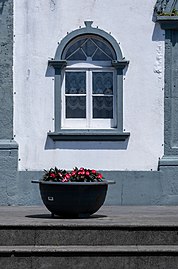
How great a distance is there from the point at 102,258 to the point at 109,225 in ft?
1.37

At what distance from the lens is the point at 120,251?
9.18 metres

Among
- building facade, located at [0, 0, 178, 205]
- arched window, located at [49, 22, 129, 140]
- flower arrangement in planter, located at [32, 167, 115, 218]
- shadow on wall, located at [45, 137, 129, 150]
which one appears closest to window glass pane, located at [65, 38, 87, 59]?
arched window, located at [49, 22, 129, 140]

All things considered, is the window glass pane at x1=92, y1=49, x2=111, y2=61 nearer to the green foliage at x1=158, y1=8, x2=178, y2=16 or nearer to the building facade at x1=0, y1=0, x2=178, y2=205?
the building facade at x1=0, y1=0, x2=178, y2=205

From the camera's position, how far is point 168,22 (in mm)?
13422

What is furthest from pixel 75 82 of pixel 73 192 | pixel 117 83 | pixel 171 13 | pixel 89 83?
pixel 73 192

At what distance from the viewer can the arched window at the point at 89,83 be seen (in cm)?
1352

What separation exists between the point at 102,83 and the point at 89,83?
0.70ft

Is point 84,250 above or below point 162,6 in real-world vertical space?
below

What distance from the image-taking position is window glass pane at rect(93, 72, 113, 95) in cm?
1365

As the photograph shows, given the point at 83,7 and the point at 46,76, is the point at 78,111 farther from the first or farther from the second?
the point at 83,7

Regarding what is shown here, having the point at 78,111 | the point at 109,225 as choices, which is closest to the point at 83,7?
the point at 78,111

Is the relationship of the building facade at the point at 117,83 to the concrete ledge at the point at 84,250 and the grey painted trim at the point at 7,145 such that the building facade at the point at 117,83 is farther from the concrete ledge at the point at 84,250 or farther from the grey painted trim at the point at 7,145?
the concrete ledge at the point at 84,250

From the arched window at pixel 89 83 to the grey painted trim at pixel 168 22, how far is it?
0.80 metres

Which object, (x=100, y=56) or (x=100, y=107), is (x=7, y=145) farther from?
(x=100, y=56)
